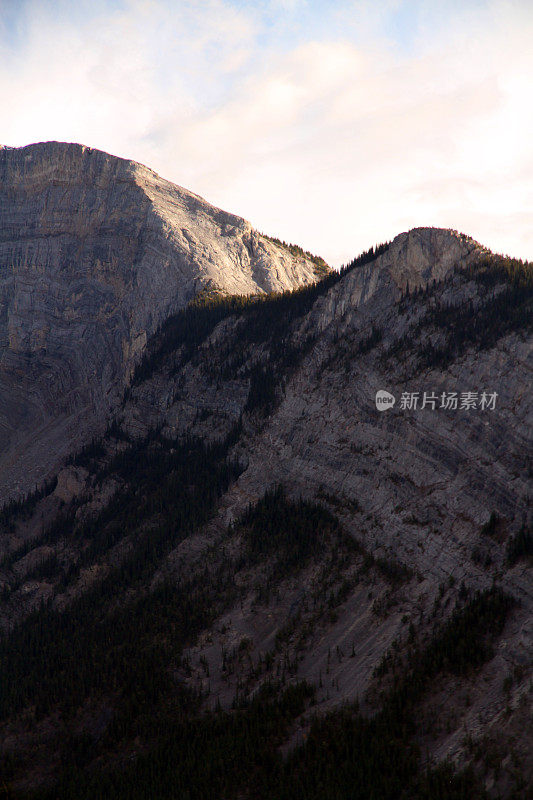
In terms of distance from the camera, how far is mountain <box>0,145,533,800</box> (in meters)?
75.2

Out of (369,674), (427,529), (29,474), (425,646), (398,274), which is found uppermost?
(398,274)

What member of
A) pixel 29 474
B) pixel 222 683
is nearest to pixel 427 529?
pixel 222 683

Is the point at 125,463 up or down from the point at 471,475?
down

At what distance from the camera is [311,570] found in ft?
343

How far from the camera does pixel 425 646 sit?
267ft

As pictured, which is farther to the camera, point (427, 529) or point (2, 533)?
point (2, 533)

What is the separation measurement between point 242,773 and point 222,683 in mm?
17823

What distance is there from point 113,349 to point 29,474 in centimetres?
3861

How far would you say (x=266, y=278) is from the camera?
652 ft

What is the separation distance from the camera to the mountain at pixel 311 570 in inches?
2963

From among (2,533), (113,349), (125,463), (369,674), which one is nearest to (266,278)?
(113,349)

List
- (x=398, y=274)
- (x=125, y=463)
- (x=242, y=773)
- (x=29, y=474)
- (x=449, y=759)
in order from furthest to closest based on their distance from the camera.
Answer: (x=29, y=474) < (x=125, y=463) < (x=398, y=274) < (x=242, y=773) < (x=449, y=759)

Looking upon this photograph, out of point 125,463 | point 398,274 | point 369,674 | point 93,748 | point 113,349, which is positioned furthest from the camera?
point 113,349

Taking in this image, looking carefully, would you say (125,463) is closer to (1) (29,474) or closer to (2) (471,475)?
(1) (29,474)
